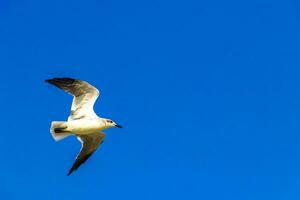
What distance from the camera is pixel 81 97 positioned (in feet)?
78.1

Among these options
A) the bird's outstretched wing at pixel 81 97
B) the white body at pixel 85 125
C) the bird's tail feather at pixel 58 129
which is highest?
the bird's outstretched wing at pixel 81 97

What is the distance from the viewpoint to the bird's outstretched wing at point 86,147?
25066mm

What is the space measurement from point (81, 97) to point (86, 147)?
2213 mm

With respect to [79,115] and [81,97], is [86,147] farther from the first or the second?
[81,97]

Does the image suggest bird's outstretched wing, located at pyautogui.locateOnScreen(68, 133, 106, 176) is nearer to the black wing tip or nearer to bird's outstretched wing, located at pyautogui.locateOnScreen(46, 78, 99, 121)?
bird's outstretched wing, located at pyautogui.locateOnScreen(46, 78, 99, 121)

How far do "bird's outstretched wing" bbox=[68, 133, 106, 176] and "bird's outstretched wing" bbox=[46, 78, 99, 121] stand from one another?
4.63 feet

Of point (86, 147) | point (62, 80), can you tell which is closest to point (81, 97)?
point (62, 80)

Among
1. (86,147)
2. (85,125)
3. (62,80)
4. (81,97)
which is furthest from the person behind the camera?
(86,147)

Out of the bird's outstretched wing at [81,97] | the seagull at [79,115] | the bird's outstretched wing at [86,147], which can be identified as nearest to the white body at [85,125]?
the seagull at [79,115]

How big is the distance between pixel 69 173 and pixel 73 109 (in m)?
2.50

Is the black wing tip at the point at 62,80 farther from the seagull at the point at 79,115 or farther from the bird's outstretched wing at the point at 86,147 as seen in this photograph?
the bird's outstretched wing at the point at 86,147

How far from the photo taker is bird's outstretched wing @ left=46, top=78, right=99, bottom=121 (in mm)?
23500

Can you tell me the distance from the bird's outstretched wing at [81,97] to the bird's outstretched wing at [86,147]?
1410 mm

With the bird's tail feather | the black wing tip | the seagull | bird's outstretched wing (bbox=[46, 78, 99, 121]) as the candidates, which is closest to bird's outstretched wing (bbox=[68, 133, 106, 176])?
the seagull
